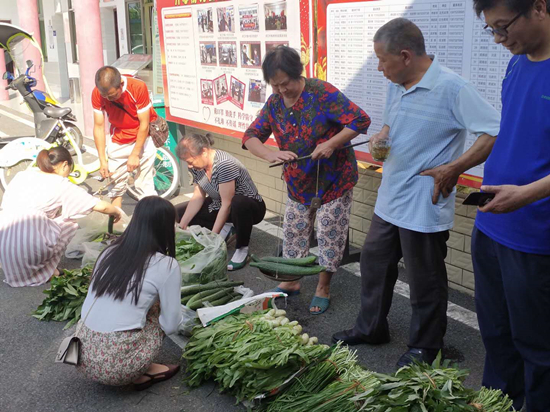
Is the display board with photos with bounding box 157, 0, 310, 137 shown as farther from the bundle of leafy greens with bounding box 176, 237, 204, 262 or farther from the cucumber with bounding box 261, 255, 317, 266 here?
the cucumber with bounding box 261, 255, 317, 266

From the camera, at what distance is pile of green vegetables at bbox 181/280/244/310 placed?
13.3ft

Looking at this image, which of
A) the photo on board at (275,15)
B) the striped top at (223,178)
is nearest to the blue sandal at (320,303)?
the striped top at (223,178)

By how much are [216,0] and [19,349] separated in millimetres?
4005

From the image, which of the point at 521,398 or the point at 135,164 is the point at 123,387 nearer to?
the point at 521,398

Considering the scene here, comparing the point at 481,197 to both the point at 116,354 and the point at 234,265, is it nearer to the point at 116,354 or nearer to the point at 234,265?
the point at 116,354

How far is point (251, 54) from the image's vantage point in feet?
19.2

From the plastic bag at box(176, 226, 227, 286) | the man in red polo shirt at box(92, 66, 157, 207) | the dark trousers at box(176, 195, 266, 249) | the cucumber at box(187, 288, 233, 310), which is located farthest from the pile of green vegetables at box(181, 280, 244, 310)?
the man in red polo shirt at box(92, 66, 157, 207)

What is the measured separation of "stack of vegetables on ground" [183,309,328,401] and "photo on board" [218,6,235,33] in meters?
3.50

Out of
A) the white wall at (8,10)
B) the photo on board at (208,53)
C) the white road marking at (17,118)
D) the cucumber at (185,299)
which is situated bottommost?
the white road marking at (17,118)

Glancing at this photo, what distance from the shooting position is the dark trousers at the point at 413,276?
3.26 metres

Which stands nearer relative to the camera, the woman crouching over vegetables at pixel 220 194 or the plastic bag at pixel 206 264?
the plastic bag at pixel 206 264

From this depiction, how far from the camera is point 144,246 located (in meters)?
3.17

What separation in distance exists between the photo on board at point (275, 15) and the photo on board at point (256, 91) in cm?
54

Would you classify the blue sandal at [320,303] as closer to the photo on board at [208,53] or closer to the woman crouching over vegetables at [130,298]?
the woman crouching over vegetables at [130,298]
